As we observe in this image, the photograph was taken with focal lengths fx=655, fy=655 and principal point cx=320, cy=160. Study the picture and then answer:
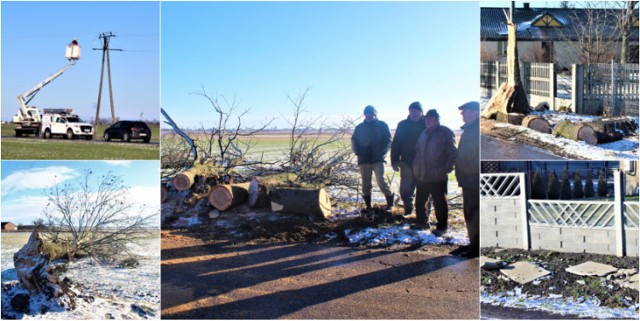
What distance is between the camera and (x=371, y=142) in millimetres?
7262

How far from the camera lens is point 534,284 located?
6.80 m

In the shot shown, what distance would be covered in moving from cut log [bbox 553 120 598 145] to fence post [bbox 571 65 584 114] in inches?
8.6

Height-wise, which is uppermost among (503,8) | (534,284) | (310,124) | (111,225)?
(503,8)

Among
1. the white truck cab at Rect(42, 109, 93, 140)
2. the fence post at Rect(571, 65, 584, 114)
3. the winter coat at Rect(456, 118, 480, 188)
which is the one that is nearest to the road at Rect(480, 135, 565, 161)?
the winter coat at Rect(456, 118, 480, 188)

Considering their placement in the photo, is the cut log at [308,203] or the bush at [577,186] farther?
the cut log at [308,203]

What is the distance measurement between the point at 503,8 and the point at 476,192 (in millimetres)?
1964

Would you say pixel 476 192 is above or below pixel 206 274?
above

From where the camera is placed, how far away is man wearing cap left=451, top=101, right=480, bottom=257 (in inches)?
273

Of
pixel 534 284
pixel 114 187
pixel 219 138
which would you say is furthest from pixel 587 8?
pixel 114 187

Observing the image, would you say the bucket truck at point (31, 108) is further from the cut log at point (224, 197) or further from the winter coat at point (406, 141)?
the winter coat at point (406, 141)

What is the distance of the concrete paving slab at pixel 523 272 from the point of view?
6816mm

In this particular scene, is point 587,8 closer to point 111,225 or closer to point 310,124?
point 310,124

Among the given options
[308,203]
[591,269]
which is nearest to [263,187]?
[308,203]

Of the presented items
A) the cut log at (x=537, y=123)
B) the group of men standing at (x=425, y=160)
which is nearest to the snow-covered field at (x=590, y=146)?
the cut log at (x=537, y=123)
